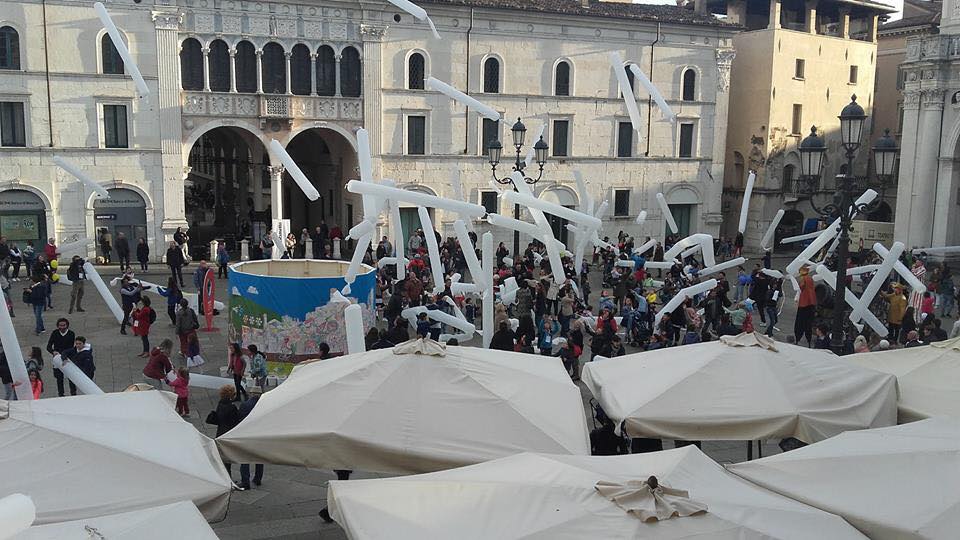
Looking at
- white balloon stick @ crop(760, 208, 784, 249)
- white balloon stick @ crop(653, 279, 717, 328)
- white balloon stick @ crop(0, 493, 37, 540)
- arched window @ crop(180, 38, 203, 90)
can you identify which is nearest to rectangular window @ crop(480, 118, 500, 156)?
arched window @ crop(180, 38, 203, 90)

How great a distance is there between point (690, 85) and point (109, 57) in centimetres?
2331

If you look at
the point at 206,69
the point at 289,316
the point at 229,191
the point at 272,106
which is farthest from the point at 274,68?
the point at 289,316

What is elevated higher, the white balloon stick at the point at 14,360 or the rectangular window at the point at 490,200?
the rectangular window at the point at 490,200

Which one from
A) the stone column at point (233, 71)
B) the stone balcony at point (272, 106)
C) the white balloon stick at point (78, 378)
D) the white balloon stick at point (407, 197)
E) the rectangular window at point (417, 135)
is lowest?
the white balloon stick at point (78, 378)

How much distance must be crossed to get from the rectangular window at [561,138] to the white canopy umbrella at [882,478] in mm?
28491

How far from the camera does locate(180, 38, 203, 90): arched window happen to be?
1166 inches

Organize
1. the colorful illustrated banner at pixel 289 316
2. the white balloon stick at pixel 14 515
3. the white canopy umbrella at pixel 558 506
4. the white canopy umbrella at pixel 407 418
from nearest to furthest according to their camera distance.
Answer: the white balloon stick at pixel 14 515
the white canopy umbrella at pixel 558 506
the white canopy umbrella at pixel 407 418
the colorful illustrated banner at pixel 289 316

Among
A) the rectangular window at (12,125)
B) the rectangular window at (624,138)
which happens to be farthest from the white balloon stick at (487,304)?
the rectangular window at (624,138)

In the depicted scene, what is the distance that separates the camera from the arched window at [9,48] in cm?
2758

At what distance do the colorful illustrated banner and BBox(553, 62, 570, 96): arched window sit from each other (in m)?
22.3

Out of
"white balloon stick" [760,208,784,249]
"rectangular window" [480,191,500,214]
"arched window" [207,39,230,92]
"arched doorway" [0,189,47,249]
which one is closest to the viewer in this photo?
"arched doorway" [0,189,47,249]

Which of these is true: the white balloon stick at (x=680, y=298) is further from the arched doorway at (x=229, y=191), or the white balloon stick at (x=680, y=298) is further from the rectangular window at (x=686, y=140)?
the rectangular window at (x=686, y=140)

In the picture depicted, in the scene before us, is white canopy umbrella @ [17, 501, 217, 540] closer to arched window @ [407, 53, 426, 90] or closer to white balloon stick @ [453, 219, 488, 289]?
white balloon stick @ [453, 219, 488, 289]

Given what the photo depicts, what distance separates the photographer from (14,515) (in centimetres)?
430
